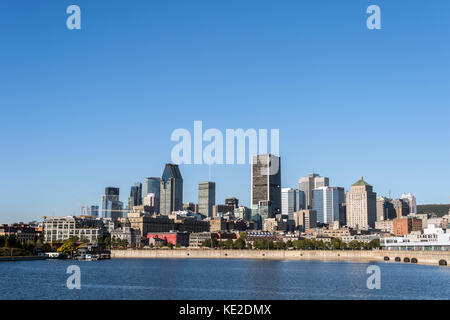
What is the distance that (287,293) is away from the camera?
215ft

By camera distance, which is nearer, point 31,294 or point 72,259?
point 31,294
